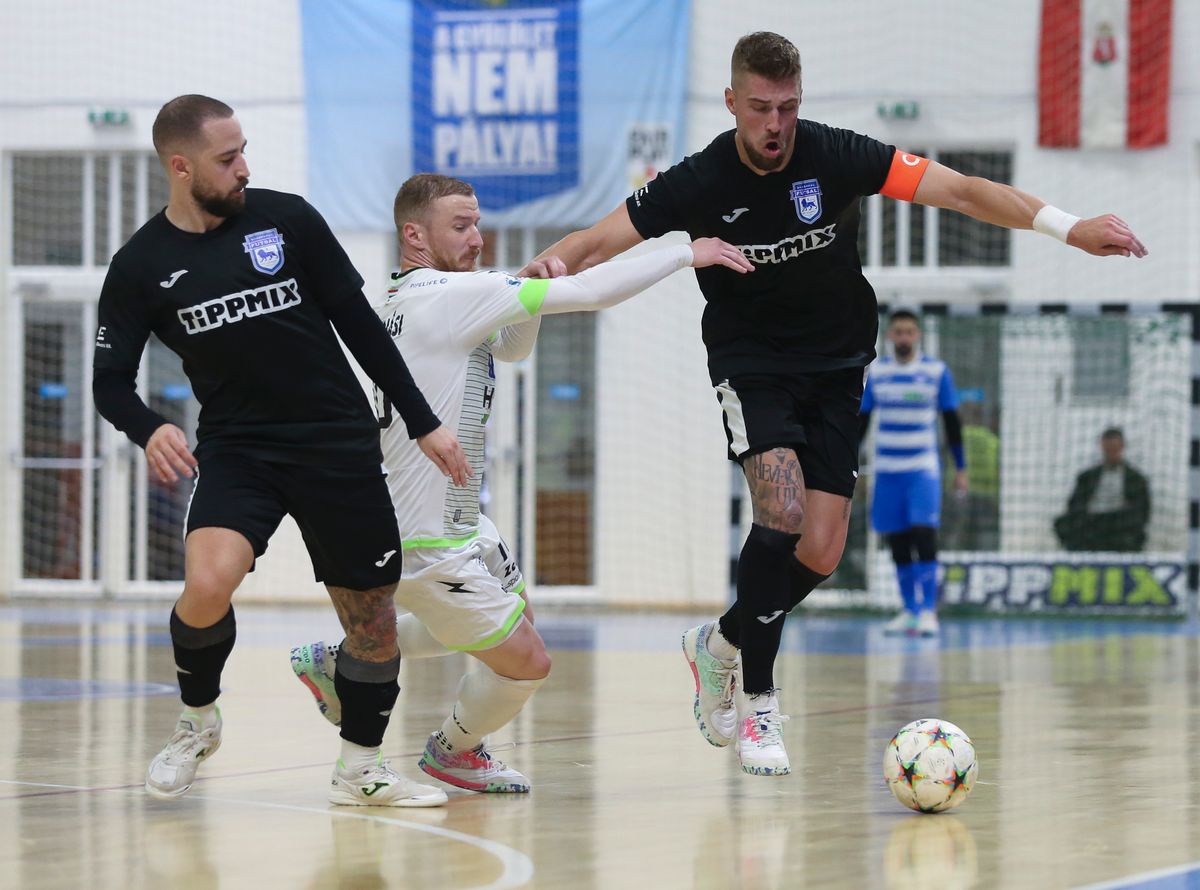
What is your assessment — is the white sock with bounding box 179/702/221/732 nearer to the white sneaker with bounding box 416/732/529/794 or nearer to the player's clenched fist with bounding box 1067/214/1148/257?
the white sneaker with bounding box 416/732/529/794

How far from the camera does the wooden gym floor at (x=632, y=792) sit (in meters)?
4.05

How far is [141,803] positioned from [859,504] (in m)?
10.7

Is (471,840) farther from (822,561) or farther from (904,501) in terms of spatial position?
(904,501)

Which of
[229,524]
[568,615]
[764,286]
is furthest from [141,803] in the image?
[568,615]

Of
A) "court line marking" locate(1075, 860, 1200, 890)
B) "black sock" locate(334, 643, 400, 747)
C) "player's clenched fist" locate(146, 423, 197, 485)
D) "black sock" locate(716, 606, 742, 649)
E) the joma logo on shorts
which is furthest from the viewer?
"black sock" locate(716, 606, 742, 649)

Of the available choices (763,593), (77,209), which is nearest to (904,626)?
(763,593)

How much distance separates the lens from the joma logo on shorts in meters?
4.71

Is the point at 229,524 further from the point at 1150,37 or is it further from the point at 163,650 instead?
the point at 1150,37

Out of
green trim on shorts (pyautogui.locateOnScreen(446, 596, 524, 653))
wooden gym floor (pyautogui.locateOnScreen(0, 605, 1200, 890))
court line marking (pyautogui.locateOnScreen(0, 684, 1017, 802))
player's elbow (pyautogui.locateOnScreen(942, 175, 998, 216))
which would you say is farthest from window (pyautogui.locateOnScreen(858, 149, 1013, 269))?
green trim on shorts (pyautogui.locateOnScreen(446, 596, 524, 653))

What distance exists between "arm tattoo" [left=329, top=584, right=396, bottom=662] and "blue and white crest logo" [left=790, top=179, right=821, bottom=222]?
A: 1768 millimetres

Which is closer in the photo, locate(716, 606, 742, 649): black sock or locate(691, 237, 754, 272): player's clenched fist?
locate(691, 237, 754, 272): player's clenched fist

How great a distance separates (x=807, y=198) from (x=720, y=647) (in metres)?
1.49

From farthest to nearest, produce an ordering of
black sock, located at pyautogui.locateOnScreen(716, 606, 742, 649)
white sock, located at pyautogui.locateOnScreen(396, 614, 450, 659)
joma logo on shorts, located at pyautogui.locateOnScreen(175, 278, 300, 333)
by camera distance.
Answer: black sock, located at pyautogui.locateOnScreen(716, 606, 742, 649)
white sock, located at pyautogui.locateOnScreen(396, 614, 450, 659)
joma logo on shorts, located at pyautogui.locateOnScreen(175, 278, 300, 333)

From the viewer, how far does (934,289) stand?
16.1 meters
